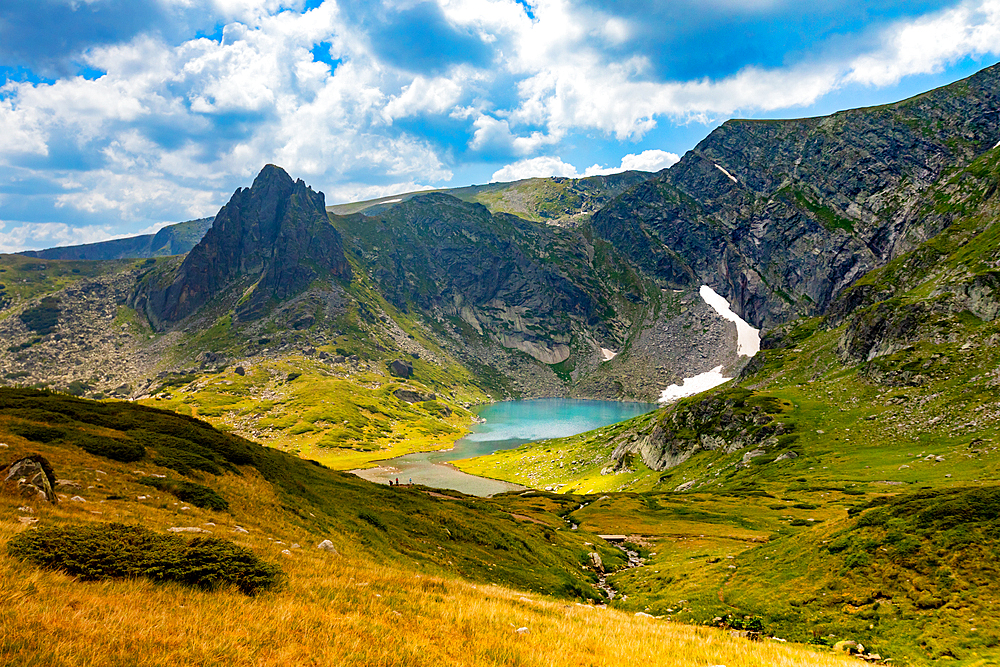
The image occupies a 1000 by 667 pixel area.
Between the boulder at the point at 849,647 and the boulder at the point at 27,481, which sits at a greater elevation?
the boulder at the point at 27,481

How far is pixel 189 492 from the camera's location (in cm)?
2591

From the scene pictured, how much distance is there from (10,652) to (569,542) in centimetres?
5003

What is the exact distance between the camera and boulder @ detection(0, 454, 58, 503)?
1781cm

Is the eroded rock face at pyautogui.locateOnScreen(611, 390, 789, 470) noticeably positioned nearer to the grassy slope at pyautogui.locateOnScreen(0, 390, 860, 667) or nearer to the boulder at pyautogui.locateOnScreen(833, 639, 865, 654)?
the grassy slope at pyautogui.locateOnScreen(0, 390, 860, 667)

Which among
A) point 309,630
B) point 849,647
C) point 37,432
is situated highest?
point 37,432

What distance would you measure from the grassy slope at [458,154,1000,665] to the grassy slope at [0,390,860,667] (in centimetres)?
781

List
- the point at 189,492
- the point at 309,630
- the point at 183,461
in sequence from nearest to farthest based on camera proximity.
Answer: the point at 309,630, the point at 189,492, the point at 183,461

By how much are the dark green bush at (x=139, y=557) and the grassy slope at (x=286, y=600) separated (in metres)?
0.58

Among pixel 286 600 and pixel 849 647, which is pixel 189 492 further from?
pixel 849 647

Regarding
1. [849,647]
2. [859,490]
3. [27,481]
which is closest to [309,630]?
[27,481]

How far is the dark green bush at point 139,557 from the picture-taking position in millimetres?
11062

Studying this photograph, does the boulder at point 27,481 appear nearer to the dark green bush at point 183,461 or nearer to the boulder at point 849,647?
the dark green bush at point 183,461

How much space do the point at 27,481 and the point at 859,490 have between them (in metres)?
84.8

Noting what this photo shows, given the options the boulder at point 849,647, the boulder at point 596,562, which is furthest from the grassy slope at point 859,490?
the boulder at point 596,562
